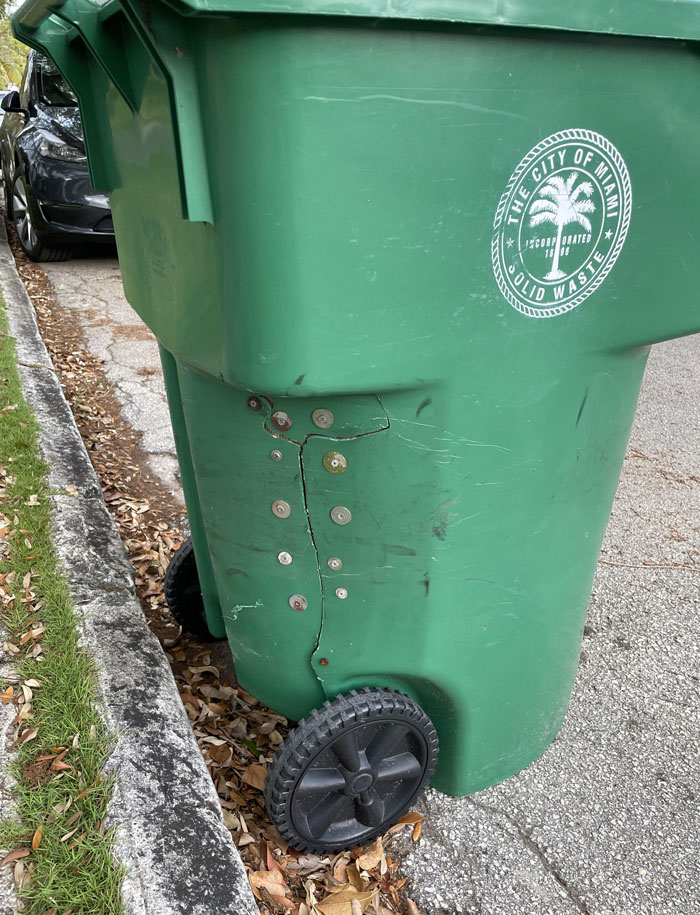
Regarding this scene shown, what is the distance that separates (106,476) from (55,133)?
4.51 metres

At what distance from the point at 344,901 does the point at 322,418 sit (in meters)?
1.07

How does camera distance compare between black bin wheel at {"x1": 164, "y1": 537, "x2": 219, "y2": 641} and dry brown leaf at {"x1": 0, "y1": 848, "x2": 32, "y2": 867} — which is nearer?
dry brown leaf at {"x1": 0, "y1": 848, "x2": 32, "y2": 867}

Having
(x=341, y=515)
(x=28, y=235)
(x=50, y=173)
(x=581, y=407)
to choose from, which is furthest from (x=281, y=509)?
(x=28, y=235)

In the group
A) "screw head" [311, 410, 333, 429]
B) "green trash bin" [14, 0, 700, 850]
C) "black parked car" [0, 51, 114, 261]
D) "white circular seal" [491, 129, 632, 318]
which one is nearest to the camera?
"green trash bin" [14, 0, 700, 850]

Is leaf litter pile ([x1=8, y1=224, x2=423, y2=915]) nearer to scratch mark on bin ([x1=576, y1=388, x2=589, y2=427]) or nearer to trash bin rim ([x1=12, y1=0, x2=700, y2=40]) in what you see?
scratch mark on bin ([x1=576, y1=388, x2=589, y2=427])

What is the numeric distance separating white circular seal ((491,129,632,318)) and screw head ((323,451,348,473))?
395mm

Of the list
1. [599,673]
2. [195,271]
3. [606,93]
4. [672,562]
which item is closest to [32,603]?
[195,271]

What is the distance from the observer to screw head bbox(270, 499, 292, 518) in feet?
4.92

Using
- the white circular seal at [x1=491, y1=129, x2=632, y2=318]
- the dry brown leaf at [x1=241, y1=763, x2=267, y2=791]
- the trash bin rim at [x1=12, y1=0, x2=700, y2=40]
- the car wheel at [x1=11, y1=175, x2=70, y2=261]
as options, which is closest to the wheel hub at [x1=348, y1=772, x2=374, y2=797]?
the dry brown leaf at [x1=241, y1=763, x2=267, y2=791]

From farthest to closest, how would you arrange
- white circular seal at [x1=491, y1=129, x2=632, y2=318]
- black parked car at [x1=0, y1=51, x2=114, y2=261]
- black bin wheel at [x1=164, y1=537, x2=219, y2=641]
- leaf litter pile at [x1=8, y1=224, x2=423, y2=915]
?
black parked car at [x1=0, y1=51, x2=114, y2=261], black bin wheel at [x1=164, y1=537, x2=219, y2=641], leaf litter pile at [x1=8, y1=224, x2=423, y2=915], white circular seal at [x1=491, y1=129, x2=632, y2=318]

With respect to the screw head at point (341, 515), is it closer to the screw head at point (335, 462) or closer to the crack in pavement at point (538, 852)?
the screw head at point (335, 462)

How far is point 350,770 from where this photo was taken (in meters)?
1.63

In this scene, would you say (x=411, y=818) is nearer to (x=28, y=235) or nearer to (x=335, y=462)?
(x=335, y=462)

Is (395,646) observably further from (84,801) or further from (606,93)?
(606,93)
